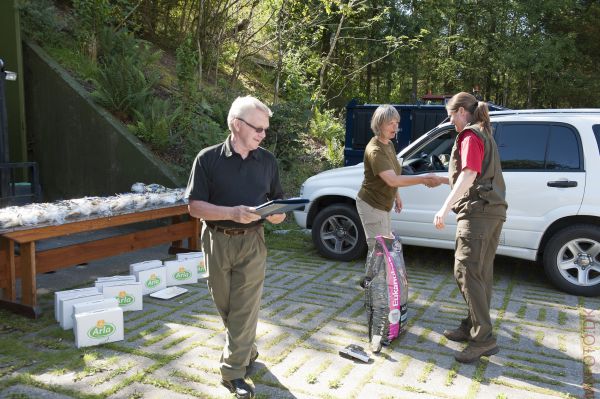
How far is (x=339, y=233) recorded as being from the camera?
704cm

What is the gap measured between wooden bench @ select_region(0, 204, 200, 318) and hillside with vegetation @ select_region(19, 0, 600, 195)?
89.9 inches

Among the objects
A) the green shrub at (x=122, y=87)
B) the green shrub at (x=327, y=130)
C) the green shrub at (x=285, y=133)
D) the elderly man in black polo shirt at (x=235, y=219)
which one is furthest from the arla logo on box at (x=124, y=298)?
the green shrub at (x=327, y=130)

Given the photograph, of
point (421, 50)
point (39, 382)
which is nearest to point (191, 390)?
point (39, 382)

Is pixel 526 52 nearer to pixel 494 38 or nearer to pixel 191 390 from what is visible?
pixel 494 38

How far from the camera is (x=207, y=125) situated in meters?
9.05

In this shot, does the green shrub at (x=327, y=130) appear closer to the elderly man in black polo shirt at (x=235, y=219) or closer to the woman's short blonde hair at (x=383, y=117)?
the woman's short blonde hair at (x=383, y=117)

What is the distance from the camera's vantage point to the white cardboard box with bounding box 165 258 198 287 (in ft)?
19.3

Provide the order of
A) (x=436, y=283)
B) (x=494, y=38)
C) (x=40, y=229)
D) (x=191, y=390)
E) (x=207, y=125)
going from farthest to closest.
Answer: (x=494, y=38), (x=207, y=125), (x=436, y=283), (x=40, y=229), (x=191, y=390)

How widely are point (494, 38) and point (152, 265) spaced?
78.6ft

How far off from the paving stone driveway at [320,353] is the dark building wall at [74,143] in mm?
3648

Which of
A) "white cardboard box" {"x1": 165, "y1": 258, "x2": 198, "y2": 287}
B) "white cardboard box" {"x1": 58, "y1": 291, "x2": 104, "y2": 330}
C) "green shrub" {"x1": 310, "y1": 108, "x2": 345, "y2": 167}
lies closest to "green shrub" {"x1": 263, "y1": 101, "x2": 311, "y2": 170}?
"green shrub" {"x1": 310, "y1": 108, "x2": 345, "y2": 167}

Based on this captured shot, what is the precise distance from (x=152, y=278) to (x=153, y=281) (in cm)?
4

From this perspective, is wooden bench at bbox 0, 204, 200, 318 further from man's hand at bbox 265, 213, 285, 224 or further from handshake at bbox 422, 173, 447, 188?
handshake at bbox 422, 173, 447, 188

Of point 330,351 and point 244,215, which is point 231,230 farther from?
point 330,351
